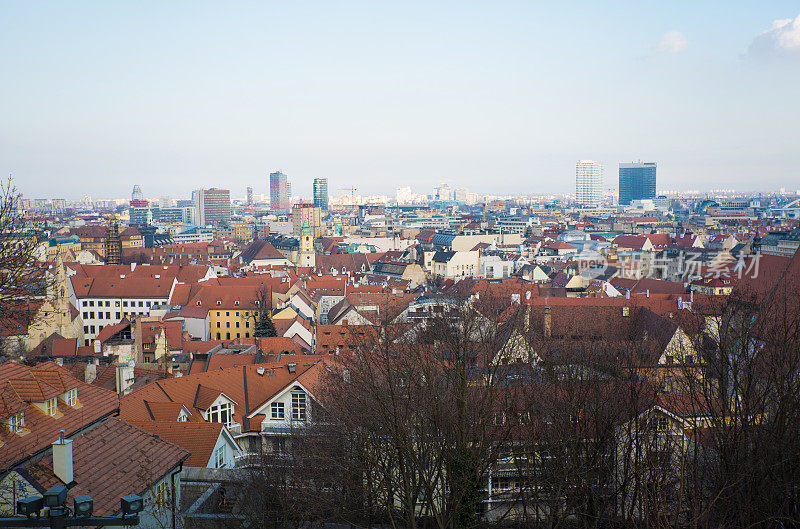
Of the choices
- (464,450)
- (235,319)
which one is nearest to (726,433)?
(464,450)

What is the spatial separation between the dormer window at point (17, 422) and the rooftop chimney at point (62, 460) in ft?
5.05

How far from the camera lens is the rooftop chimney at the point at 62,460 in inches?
496

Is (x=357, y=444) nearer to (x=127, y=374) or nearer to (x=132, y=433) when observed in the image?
(x=132, y=433)

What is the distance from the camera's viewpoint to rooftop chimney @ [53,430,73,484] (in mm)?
12609

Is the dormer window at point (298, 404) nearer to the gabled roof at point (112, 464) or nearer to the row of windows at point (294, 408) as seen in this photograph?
the row of windows at point (294, 408)

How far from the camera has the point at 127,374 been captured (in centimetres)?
2767

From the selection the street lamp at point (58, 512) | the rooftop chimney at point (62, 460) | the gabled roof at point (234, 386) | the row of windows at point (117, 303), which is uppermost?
the street lamp at point (58, 512)

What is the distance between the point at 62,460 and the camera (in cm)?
1266

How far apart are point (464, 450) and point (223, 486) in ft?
21.1

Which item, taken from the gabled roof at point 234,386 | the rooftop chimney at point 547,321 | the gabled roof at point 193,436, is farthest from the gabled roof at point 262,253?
the gabled roof at point 193,436

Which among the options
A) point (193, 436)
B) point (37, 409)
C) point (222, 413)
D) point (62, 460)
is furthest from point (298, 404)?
point (62, 460)

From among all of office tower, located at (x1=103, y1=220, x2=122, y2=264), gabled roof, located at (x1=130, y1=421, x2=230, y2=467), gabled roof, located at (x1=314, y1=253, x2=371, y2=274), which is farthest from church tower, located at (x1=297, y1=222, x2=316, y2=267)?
gabled roof, located at (x1=130, y1=421, x2=230, y2=467)

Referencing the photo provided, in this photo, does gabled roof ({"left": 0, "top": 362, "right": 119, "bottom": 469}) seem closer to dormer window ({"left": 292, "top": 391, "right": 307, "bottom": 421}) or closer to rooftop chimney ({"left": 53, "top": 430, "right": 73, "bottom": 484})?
rooftop chimney ({"left": 53, "top": 430, "right": 73, "bottom": 484})

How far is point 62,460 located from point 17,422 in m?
1.79
